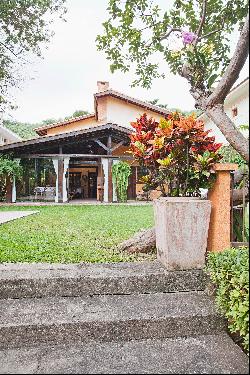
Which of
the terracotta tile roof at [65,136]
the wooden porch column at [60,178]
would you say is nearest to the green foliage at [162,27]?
the terracotta tile roof at [65,136]

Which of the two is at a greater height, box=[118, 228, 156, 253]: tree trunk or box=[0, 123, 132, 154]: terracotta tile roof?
box=[0, 123, 132, 154]: terracotta tile roof

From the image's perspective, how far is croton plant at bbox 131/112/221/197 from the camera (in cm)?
334

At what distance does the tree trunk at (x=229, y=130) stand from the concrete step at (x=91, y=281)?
1177 mm

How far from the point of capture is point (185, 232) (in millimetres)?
3092

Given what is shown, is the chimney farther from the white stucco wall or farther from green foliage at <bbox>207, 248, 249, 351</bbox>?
green foliage at <bbox>207, 248, 249, 351</bbox>

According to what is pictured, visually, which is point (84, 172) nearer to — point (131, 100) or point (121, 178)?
point (131, 100)

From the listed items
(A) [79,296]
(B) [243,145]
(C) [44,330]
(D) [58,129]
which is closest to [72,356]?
(C) [44,330]

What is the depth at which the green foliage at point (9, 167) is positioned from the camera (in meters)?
17.0

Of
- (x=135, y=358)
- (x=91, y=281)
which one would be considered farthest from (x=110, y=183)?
(x=135, y=358)

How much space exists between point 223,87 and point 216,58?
6.68 ft

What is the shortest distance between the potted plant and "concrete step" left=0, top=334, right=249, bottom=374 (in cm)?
83

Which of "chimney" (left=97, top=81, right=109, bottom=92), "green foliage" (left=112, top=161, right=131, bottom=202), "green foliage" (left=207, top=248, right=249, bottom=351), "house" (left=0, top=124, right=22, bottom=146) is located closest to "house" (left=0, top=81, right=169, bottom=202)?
"chimney" (left=97, top=81, right=109, bottom=92)

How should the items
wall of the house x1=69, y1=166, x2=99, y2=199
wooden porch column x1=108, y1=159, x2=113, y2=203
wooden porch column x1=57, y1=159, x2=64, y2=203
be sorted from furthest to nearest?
wall of the house x1=69, y1=166, x2=99, y2=199
wooden porch column x1=57, y1=159, x2=64, y2=203
wooden porch column x1=108, y1=159, x2=113, y2=203

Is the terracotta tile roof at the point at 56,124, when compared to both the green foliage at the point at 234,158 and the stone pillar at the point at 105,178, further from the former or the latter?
the green foliage at the point at 234,158
